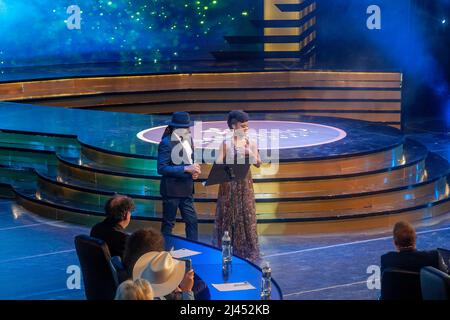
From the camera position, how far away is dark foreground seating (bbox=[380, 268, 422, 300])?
498 centimetres

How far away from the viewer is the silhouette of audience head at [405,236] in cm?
536

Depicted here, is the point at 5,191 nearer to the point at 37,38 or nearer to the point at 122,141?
the point at 122,141

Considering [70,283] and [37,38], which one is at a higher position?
[37,38]

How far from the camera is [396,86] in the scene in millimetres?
14570

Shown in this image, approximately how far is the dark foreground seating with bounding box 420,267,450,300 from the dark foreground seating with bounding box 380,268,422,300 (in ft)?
1.01

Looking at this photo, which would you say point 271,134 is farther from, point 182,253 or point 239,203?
point 182,253

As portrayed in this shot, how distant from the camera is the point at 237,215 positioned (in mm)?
7508

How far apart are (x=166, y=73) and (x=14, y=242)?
6599mm

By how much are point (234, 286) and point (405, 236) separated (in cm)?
104

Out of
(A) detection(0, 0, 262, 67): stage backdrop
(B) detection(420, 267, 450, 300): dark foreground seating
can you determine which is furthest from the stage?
(A) detection(0, 0, 262, 67): stage backdrop

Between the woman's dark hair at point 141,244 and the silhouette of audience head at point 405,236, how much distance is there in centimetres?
139

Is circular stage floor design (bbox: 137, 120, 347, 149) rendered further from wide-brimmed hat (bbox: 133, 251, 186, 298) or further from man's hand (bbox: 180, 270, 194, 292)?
wide-brimmed hat (bbox: 133, 251, 186, 298)
